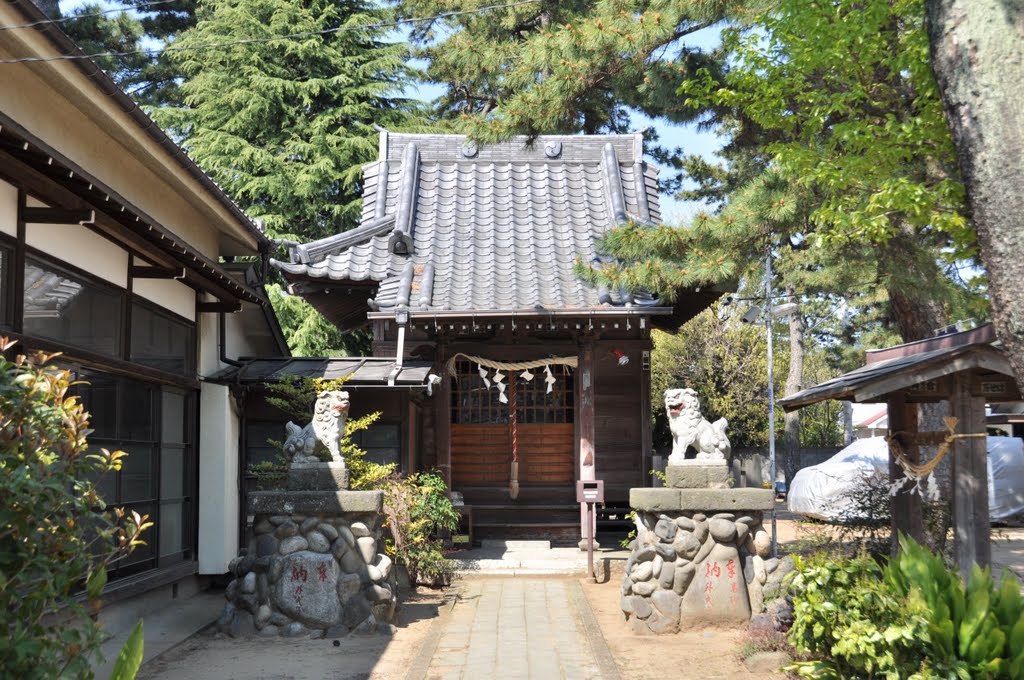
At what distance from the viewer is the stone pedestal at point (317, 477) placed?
960 cm

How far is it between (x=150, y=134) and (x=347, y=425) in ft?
14.6

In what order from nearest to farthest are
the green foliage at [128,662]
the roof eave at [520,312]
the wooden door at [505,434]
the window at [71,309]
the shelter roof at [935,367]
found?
the green foliage at [128,662]
the window at [71,309]
the shelter roof at [935,367]
the roof eave at [520,312]
the wooden door at [505,434]

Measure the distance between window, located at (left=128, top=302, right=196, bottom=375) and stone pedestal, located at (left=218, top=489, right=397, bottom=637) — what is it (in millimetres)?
2146

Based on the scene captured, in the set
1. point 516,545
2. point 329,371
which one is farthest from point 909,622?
point 516,545

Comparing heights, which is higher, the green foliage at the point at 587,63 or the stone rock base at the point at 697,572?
the green foliage at the point at 587,63

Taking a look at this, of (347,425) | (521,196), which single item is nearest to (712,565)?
(347,425)

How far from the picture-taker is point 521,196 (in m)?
17.5

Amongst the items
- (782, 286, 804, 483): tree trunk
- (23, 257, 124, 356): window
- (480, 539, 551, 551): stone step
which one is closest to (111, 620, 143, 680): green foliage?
(23, 257, 124, 356): window

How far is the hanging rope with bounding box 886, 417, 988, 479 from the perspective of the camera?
804 cm

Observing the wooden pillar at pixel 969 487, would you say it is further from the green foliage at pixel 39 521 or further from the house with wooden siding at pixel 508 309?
the green foliage at pixel 39 521

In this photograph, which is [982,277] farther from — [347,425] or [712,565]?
[347,425]

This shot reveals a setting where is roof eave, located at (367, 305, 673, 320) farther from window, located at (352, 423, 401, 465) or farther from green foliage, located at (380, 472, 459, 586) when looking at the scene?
green foliage, located at (380, 472, 459, 586)

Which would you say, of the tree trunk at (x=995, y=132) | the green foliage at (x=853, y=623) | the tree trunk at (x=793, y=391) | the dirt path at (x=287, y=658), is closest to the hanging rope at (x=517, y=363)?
the dirt path at (x=287, y=658)

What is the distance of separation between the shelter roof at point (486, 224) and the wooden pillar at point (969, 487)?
17.8ft
